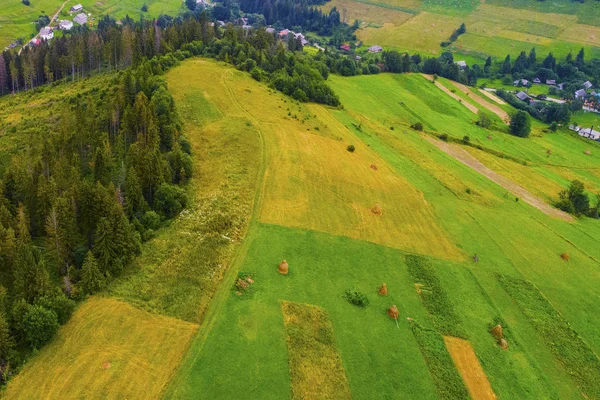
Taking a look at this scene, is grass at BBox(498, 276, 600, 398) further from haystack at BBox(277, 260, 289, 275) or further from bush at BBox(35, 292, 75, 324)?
bush at BBox(35, 292, 75, 324)

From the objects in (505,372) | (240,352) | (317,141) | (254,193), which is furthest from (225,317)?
(317,141)

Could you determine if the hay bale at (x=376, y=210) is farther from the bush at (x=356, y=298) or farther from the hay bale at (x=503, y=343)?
the hay bale at (x=503, y=343)

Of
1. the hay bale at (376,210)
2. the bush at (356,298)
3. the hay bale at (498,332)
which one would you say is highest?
the hay bale at (376,210)

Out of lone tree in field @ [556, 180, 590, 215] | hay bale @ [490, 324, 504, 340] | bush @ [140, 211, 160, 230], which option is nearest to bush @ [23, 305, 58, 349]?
bush @ [140, 211, 160, 230]

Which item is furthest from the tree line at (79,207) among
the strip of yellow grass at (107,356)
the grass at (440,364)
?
the grass at (440,364)

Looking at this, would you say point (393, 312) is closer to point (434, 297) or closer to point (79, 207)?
point (434, 297)

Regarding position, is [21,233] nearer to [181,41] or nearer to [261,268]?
[261,268]

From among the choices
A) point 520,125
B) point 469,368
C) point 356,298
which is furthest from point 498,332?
point 520,125
